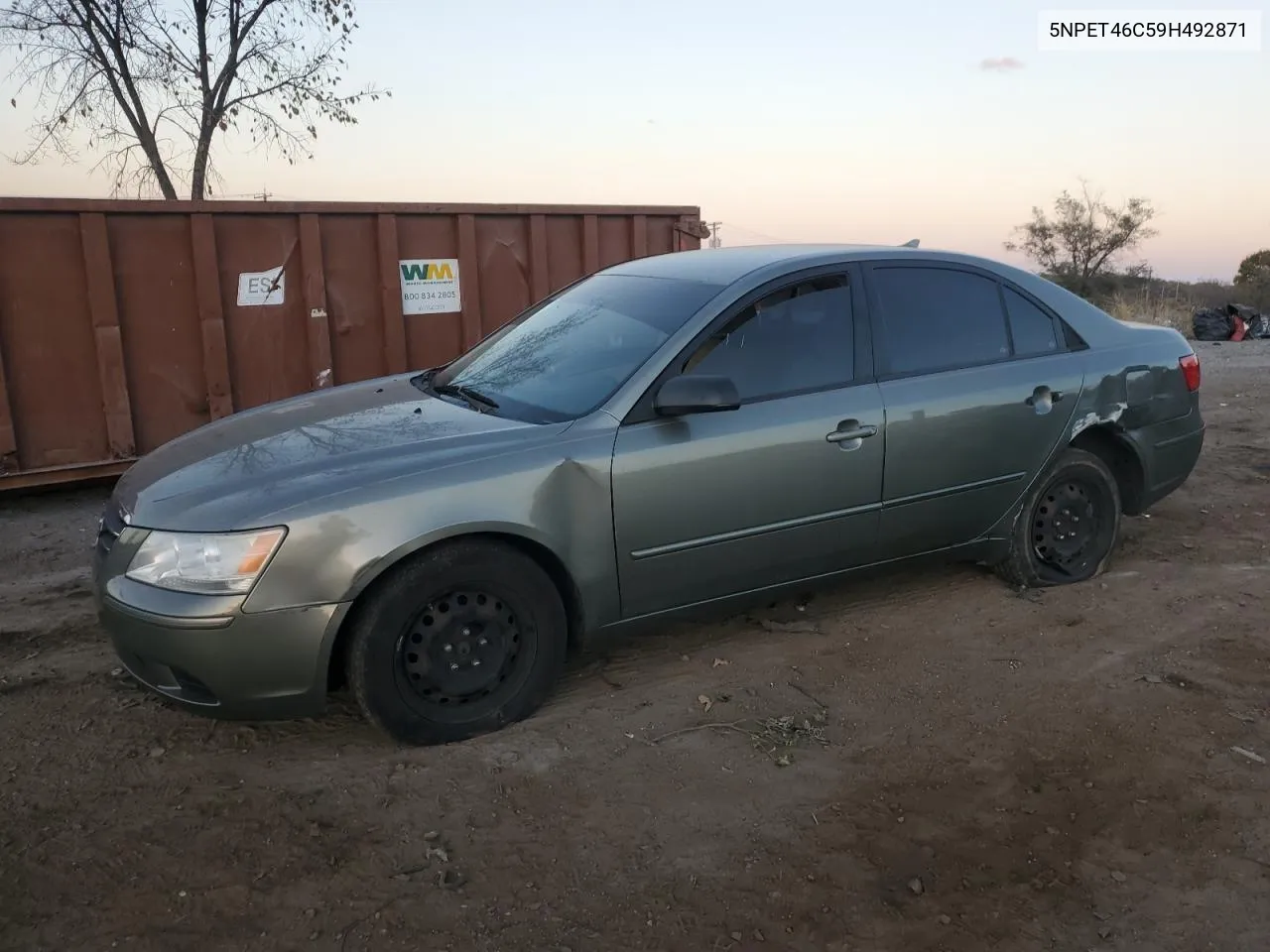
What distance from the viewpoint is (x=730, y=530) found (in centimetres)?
380

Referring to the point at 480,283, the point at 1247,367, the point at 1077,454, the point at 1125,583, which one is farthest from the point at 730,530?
the point at 1247,367

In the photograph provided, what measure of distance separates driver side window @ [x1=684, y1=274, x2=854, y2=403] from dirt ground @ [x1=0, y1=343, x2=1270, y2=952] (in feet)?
3.77

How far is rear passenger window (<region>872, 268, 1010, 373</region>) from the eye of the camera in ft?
14.0

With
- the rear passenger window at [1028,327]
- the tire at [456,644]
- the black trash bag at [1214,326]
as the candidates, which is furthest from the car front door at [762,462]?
the black trash bag at [1214,326]

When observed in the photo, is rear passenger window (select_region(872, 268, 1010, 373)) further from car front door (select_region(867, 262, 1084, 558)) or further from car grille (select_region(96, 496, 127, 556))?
car grille (select_region(96, 496, 127, 556))

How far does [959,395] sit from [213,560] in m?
3.07

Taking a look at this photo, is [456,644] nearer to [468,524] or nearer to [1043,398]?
[468,524]

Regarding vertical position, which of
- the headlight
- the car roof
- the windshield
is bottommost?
the headlight

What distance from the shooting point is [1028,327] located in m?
4.64

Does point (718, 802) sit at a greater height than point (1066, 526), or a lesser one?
lesser

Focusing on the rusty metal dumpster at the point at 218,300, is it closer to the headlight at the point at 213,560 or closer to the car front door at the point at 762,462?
the headlight at the point at 213,560

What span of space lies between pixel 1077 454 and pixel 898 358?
3.97 feet

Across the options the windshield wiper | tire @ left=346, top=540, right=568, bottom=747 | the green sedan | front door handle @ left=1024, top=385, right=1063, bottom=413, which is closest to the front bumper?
the green sedan

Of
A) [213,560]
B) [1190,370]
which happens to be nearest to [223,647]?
[213,560]
